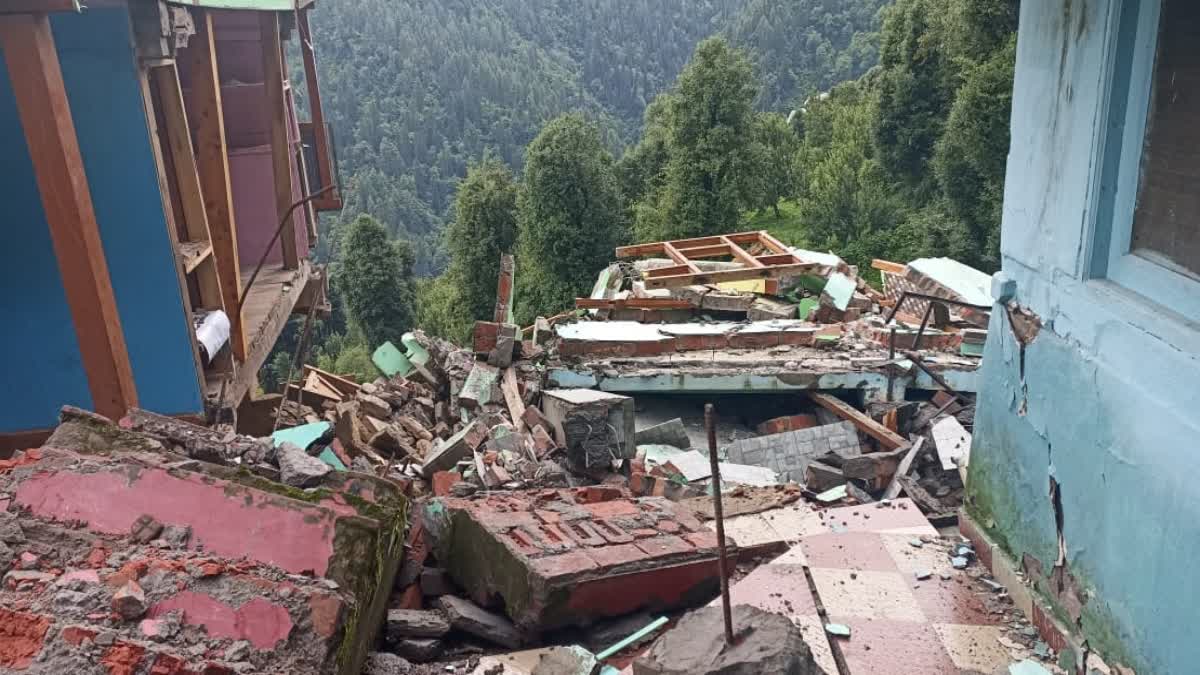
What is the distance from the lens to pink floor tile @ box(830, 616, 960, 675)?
11.2 ft

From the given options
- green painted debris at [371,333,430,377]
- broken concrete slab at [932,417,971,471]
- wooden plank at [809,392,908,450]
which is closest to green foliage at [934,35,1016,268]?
wooden plank at [809,392,908,450]

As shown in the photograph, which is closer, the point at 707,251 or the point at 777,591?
the point at 777,591

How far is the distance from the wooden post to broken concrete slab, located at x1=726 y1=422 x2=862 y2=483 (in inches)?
223

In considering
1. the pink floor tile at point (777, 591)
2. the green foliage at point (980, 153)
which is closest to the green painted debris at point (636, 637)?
the pink floor tile at point (777, 591)

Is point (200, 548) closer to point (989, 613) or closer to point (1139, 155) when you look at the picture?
point (989, 613)

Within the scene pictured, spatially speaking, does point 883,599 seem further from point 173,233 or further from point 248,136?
point 248,136

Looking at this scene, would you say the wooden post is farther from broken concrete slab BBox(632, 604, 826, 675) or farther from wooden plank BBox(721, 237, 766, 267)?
wooden plank BBox(721, 237, 766, 267)

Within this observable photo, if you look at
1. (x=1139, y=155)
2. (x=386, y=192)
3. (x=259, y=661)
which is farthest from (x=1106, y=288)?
(x=386, y=192)

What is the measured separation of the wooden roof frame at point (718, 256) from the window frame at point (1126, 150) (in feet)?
29.7

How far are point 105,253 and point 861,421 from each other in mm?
6908

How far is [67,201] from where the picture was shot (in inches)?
154

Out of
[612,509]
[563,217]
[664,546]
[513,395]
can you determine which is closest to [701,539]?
[664,546]

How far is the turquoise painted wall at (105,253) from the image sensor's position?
4.46m

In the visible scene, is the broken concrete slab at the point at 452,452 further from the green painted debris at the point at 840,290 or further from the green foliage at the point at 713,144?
the green foliage at the point at 713,144
